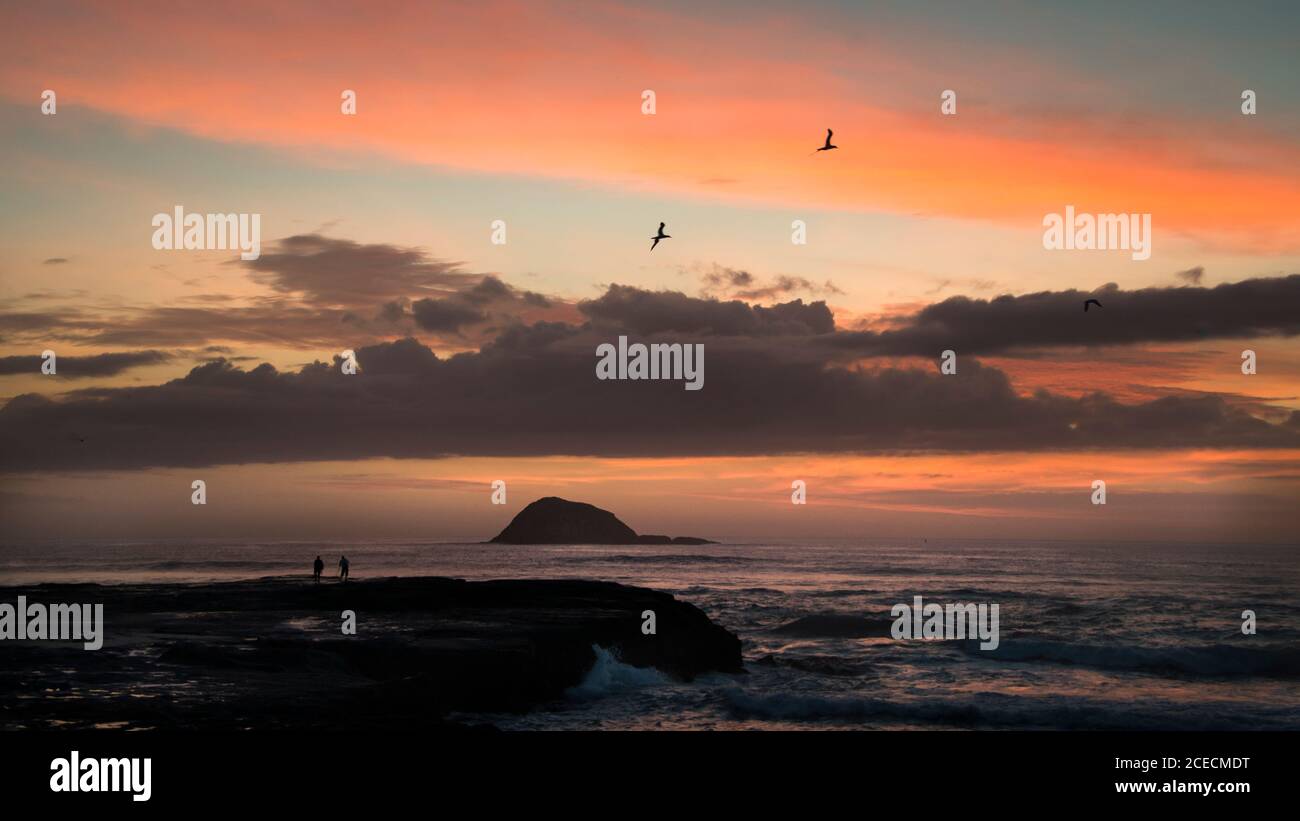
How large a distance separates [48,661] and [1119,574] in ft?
311
